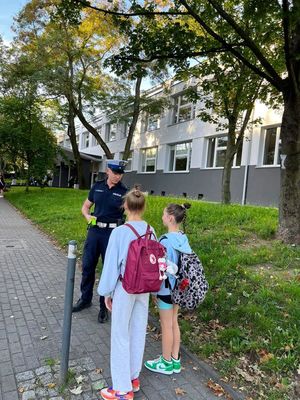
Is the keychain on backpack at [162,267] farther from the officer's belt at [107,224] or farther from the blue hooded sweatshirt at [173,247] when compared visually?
the officer's belt at [107,224]

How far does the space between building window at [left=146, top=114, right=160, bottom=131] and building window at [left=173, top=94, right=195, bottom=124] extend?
1.65 m

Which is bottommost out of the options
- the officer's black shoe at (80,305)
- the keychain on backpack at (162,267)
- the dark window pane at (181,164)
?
A: the officer's black shoe at (80,305)

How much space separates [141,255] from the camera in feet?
9.09

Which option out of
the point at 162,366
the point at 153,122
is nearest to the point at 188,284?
the point at 162,366

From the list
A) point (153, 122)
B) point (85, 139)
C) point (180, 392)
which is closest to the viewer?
point (180, 392)

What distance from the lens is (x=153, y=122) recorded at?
91.4ft

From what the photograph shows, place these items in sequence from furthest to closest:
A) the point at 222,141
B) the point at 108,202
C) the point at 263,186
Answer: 1. the point at 222,141
2. the point at 263,186
3. the point at 108,202

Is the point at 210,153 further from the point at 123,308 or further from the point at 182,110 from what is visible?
the point at 123,308

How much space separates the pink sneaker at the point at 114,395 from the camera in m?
2.89

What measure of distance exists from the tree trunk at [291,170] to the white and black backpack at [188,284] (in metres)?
4.06

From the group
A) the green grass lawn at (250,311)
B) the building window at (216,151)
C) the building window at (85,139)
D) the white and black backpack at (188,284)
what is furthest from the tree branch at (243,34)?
the building window at (85,139)

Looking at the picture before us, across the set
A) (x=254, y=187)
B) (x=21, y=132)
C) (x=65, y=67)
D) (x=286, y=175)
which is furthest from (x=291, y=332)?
(x=21, y=132)

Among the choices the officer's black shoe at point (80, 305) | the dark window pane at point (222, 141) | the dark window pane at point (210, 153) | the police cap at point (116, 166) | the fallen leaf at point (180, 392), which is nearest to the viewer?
the fallen leaf at point (180, 392)

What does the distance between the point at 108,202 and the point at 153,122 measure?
2421cm
